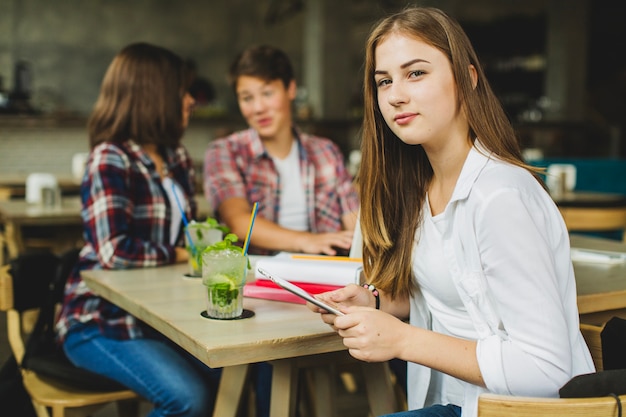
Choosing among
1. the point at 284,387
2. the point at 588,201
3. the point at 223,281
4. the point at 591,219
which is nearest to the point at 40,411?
the point at 284,387

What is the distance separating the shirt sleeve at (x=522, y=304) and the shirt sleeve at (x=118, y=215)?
3.84ft

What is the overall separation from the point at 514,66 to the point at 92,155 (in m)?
9.88

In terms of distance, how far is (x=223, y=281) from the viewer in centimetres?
157

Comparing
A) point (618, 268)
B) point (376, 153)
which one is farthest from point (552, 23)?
point (376, 153)

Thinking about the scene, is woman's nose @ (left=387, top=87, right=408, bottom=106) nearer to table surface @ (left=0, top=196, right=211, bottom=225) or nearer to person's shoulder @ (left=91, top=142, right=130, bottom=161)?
person's shoulder @ (left=91, top=142, right=130, bottom=161)

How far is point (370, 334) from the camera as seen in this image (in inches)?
49.9

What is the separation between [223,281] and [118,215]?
0.65 metres

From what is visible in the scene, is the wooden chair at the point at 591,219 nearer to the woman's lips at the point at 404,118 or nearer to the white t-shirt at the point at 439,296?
the white t-shirt at the point at 439,296

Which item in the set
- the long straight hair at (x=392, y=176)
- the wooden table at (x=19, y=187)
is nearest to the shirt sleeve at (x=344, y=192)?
the long straight hair at (x=392, y=176)

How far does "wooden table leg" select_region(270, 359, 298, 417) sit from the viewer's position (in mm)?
1731

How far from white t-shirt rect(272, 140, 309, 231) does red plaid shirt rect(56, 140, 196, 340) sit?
0.59 m

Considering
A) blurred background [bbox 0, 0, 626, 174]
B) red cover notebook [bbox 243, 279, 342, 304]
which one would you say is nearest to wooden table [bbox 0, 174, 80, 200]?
blurred background [bbox 0, 0, 626, 174]

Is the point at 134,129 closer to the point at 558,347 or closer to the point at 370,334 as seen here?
the point at 370,334

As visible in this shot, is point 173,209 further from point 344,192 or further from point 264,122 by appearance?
point 344,192
